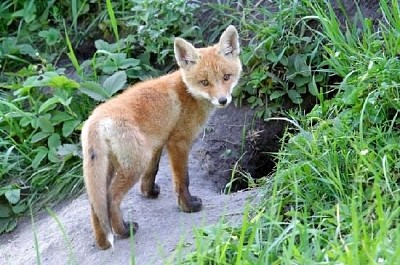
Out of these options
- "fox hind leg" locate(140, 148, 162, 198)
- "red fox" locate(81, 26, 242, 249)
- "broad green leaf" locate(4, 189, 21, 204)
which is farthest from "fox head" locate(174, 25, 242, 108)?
"broad green leaf" locate(4, 189, 21, 204)

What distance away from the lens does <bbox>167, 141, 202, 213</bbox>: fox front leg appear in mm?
5055

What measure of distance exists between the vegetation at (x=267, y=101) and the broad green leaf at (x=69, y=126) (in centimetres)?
2

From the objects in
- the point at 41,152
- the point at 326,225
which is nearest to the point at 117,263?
the point at 326,225

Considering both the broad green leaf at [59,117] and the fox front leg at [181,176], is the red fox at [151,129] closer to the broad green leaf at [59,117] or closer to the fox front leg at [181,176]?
the fox front leg at [181,176]

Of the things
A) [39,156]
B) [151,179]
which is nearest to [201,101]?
[151,179]

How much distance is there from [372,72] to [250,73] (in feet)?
4.88

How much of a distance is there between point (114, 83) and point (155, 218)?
4.54ft

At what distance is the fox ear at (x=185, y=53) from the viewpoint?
5.32m

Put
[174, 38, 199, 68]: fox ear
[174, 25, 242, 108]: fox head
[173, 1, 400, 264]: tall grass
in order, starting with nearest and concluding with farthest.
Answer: [173, 1, 400, 264]: tall grass
[174, 25, 242, 108]: fox head
[174, 38, 199, 68]: fox ear

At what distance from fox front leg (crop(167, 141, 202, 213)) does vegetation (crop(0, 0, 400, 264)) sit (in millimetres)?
502

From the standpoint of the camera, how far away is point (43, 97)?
644cm

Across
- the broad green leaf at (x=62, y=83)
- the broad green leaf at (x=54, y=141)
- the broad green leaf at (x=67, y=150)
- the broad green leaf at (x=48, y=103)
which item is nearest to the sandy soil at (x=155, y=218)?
the broad green leaf at (x=67, y=150)

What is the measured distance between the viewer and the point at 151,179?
527 centimetres

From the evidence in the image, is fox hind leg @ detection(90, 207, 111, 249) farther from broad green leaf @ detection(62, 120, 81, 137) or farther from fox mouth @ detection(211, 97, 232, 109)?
broad green leaf @ detection(62, 120, 81, 137)
